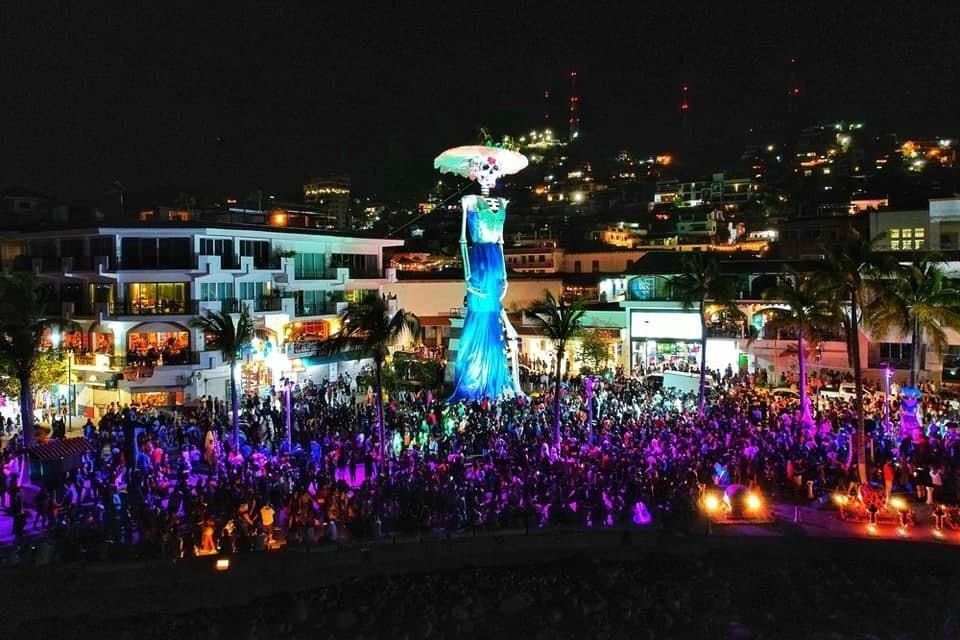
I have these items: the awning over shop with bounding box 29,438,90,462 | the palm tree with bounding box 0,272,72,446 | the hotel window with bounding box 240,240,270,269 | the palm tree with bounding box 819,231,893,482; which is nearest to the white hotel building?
the hotel window with bounding box 240,240,270,269

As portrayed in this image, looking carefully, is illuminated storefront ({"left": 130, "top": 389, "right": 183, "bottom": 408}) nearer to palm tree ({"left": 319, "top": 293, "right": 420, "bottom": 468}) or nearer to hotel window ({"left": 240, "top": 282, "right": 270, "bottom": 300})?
hotel window ({"left": 240, "top": 282, "right": 270, "bottom": 300})

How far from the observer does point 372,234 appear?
4659 centimetres

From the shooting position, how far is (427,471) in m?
19.0

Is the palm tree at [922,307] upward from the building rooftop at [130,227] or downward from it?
downward

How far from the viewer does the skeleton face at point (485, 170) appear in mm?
32375

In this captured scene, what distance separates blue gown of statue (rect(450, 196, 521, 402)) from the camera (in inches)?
1272

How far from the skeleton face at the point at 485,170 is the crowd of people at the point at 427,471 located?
1143 centimetres

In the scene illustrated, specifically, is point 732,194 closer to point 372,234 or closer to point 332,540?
point 372,234

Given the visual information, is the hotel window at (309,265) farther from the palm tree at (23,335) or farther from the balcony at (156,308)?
the palm tree at (23,335)

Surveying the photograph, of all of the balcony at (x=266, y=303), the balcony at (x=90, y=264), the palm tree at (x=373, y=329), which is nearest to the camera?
the palm tree at (x=373, y=329)

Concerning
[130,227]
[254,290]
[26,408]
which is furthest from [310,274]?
[26,408]

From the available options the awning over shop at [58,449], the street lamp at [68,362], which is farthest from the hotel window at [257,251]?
the awning over shop at [58,449]

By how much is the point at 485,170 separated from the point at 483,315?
6657mm

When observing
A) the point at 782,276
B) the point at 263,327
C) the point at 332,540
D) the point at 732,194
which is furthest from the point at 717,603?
the point at 732,194
